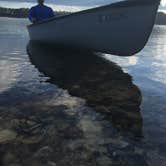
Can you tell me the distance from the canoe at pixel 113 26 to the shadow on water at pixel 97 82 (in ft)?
2.53

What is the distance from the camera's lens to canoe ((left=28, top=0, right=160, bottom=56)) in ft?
34.0

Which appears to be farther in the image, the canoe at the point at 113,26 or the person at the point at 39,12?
the person at the point at 39,12

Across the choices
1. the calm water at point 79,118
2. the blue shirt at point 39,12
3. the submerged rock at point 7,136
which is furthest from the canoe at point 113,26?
the submerged rock at point 7,136

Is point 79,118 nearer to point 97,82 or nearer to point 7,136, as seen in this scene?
point 7,136

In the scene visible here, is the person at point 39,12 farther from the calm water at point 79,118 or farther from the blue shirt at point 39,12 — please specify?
the calm water at point 79,118

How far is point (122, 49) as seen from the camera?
37.3 feet

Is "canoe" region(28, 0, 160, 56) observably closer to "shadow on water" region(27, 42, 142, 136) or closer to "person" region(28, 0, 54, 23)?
"shadow on water" region(27, 42, 142, 136)

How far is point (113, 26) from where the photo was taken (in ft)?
35.9

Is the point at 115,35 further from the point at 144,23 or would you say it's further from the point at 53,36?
the point at 53,36

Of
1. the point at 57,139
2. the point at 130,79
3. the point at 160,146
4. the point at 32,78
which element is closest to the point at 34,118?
the point at 57,139

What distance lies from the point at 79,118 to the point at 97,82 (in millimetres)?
3136

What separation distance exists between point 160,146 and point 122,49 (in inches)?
268

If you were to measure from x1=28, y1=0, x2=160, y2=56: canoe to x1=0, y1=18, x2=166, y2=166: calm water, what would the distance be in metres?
1.15

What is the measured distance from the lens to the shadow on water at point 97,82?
6352 millimetres
